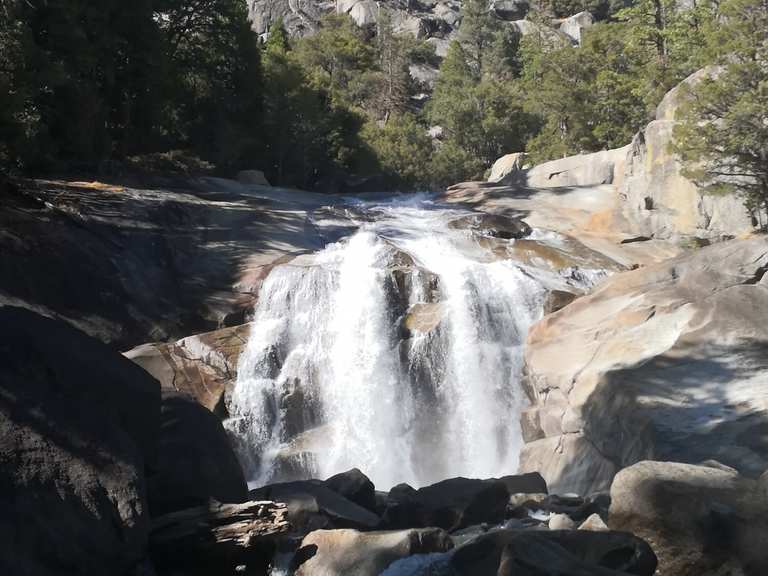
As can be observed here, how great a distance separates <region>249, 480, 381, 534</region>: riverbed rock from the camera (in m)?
8.97

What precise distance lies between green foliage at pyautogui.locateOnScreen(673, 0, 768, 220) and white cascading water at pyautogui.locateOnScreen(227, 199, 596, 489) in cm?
400

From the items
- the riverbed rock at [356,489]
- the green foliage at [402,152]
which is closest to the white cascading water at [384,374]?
the riverbed rock at [356,489]

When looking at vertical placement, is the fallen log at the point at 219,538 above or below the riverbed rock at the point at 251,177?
below

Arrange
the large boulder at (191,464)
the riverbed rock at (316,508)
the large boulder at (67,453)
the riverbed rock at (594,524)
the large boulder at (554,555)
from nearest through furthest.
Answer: the large boulder at (554,555), the large boulder at (67,453), the riverbed rock at (594,524), the large boulder at (191,464), the riverbed rock at (316,508)

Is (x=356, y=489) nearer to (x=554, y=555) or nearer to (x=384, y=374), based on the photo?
(x=554, y=555)

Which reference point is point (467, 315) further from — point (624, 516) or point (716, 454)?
point (624, 516)

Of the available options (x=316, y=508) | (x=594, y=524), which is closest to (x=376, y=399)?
(x=316, y=508)

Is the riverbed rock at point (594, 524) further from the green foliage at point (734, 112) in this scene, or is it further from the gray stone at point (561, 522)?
the green foliage at point (734, 112)

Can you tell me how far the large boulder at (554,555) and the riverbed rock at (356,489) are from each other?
10.1 feet

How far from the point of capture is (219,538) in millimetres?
7902

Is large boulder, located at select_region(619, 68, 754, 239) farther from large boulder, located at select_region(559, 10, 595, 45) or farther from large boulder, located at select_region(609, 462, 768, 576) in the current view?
large boulder, located at select_region(559, 10, 595, 45)

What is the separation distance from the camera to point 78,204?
58.2 ft

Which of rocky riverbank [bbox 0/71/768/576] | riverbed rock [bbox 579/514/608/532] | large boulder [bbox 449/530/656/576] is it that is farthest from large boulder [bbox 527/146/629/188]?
large boulder [bbox 449/530/656/576]

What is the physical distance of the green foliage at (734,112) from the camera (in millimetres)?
16156
